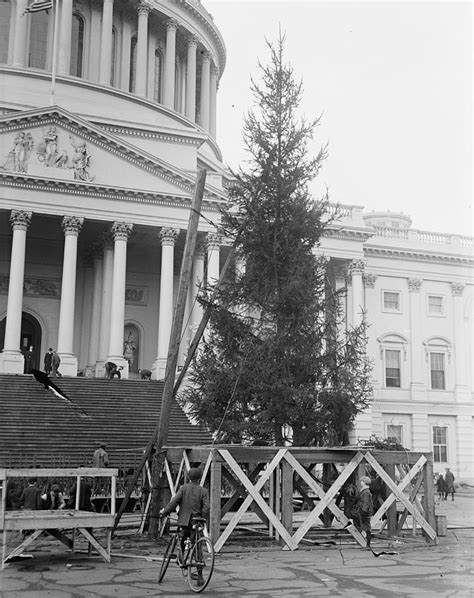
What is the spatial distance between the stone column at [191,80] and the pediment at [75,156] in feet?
66.5

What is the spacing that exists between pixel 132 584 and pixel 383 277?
4213 centimetres

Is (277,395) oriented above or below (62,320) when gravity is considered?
below

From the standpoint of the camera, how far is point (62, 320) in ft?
128

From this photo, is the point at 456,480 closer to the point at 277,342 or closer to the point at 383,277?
the point at 383,277

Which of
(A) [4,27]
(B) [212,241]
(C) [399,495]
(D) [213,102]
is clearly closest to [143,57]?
(A) [4,27]

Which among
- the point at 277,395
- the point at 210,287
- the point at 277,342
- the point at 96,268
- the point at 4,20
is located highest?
the point at 4,20

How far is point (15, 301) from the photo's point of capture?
38.1 metres

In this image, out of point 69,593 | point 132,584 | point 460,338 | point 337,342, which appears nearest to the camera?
point 69,593

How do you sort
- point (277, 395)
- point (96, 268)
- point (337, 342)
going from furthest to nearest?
point (96, 268) → point (337, 342) → point (277, 395)

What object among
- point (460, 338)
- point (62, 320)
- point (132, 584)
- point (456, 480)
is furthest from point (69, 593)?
point (460, 338)

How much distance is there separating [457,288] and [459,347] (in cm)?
386

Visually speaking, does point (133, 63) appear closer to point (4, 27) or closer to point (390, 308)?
point (4, 27)

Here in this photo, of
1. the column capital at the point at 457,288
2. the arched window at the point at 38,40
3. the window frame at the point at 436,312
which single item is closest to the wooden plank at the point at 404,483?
the window frame at the point at 436,312

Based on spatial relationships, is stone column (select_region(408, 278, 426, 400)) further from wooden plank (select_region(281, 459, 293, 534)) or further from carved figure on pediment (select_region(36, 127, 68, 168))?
wooden plank (select_region(281, 459, 293, 534))
